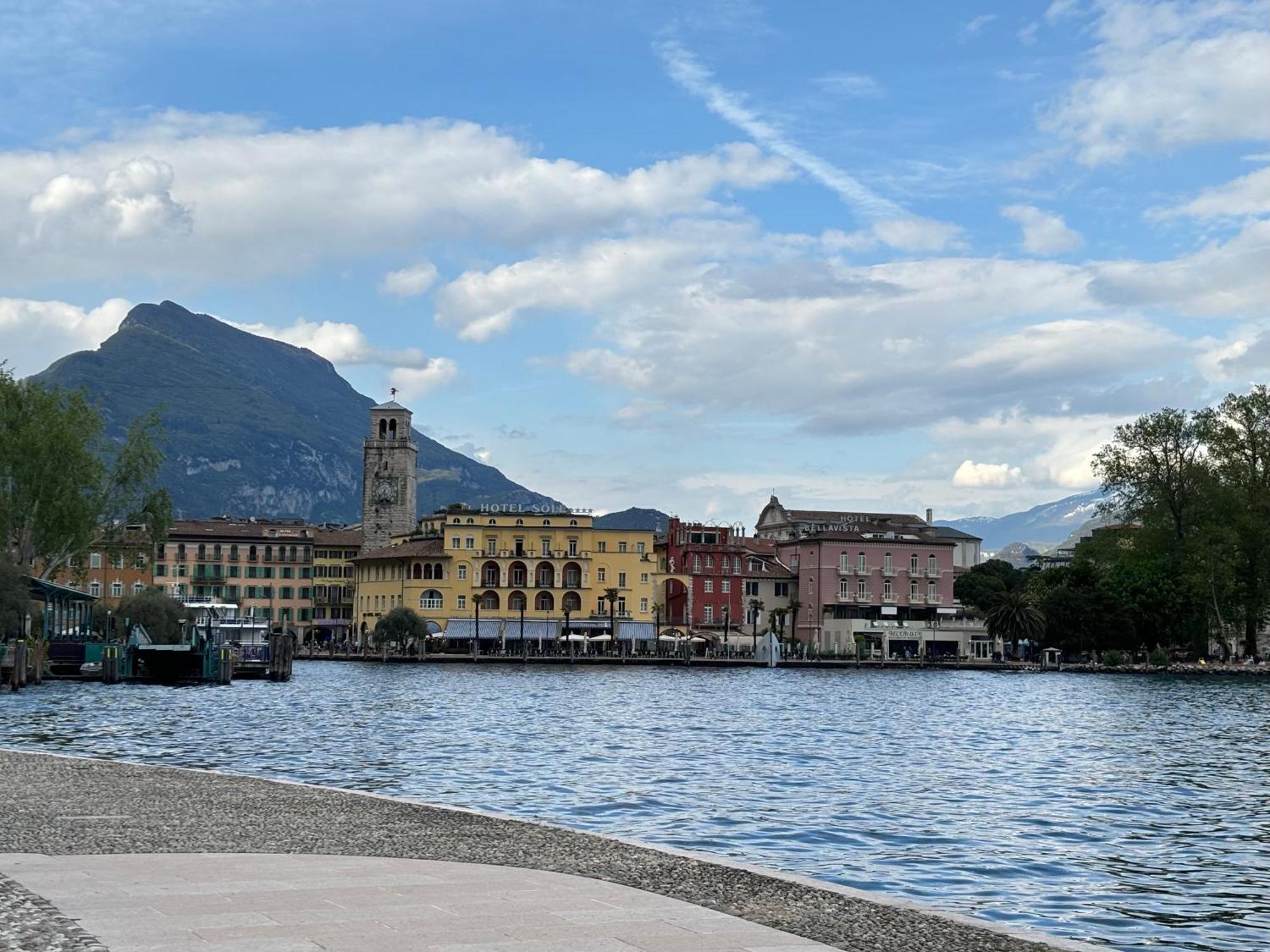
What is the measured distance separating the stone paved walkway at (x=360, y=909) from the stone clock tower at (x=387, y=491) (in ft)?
432

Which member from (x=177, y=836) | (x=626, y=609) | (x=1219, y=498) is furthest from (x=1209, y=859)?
(x=626, y=609)

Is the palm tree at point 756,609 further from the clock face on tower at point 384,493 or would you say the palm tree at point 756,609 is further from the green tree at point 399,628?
the clock face on tower at point 384,493

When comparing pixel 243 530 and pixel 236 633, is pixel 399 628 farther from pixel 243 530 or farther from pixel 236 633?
pixel 243 530

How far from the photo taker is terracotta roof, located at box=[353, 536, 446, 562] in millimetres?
127250

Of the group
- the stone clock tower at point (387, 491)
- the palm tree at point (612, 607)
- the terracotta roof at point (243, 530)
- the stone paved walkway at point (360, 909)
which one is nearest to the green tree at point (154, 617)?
the palm tree at point (612, 607)

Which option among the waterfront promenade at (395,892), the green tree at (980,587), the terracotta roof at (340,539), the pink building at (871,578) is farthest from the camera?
the terracotta roof at (340,539)

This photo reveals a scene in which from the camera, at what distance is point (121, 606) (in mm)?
92750

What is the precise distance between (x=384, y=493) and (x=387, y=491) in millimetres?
271

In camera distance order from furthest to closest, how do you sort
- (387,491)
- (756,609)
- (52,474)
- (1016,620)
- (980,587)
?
1. (980,587)
2. (387,491)
3. (756,609)
4. (1016,620)
5. (52,474)

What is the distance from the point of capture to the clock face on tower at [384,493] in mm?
145500

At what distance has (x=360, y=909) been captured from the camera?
11.2 meters

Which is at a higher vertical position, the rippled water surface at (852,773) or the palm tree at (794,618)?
the palm tree at (794,618)

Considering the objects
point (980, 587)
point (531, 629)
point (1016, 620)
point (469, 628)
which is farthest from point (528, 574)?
point (980, 587)

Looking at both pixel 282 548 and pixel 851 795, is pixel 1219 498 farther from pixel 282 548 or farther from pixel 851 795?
pixel 282 548
